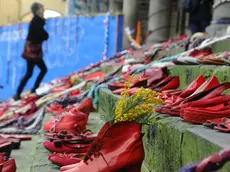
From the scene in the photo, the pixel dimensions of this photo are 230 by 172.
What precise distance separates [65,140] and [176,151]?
39.1 inches

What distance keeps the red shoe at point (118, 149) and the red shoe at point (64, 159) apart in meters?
0.50

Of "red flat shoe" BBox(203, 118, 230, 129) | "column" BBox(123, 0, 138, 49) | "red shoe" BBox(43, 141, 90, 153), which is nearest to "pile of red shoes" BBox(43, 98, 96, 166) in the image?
"red shoe" BBox(43, 141, 90, 153)

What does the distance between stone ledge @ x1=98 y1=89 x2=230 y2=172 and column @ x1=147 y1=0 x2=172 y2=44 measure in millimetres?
9118

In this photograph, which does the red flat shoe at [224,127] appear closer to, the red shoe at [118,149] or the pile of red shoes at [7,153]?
the red shoe at [118,149]

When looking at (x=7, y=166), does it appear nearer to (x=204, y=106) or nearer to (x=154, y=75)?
(x=204, y=106)

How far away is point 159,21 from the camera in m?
11.2

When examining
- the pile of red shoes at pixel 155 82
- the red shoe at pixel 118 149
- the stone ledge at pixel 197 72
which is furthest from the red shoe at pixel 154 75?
the red shoe at pixel 118 149

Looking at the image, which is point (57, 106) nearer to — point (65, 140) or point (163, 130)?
point (65, 140)

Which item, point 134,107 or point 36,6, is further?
point 36,6

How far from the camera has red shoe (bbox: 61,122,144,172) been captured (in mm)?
1580

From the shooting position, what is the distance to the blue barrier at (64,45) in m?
9.31

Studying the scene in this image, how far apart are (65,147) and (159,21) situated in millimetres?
9214

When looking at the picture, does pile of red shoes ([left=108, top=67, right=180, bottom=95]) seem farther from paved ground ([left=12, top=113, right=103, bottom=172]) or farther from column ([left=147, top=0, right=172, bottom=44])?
column ([left=147, top=0, right=172, bottom=44])

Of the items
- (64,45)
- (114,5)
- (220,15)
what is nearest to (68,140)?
(220,15)
